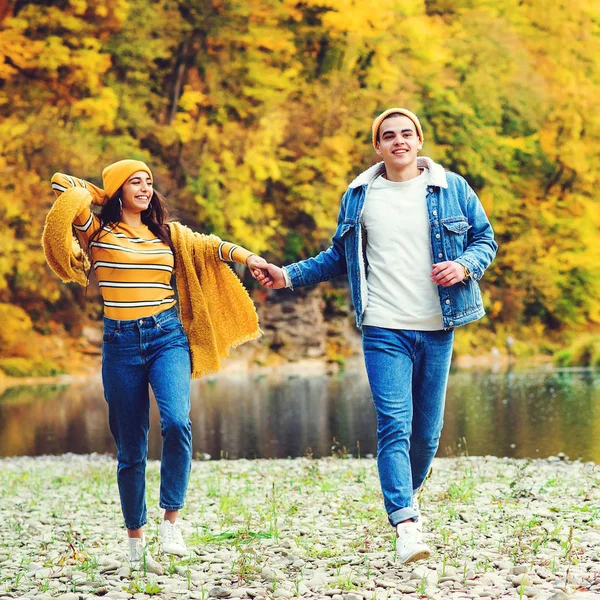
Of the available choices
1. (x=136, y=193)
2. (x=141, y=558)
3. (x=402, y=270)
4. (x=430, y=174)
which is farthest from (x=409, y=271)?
(x=141, y=558)

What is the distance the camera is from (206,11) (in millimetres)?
27547

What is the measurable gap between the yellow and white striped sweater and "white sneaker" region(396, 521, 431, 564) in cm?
155

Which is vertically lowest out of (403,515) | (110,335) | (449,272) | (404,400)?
(403,515)

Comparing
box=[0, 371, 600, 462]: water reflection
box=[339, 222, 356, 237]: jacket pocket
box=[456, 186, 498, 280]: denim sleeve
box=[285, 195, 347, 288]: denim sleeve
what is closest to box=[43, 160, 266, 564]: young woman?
box=[285, 195, 347, 288]: denim sleeve

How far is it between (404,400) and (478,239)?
0.88 m

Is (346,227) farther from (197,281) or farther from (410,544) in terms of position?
(410,544)

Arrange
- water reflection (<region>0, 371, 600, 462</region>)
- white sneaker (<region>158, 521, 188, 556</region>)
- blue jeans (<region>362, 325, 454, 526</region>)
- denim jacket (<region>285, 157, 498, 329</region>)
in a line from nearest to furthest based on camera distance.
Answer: blue jeans (<region>362, 325, 454, 526</region>) < denim jacket (<region>285, 157, 498, 329</region>) < white sneaker (<region>158, 521, 188, 556</region>) < water reflection (<region>0, 371, 600, 462</region>)

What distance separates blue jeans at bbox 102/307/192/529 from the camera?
4.57 m

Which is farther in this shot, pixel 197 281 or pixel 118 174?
pixel 197 281

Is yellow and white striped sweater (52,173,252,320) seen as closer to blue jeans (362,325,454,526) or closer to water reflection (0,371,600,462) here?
blue jeans (362,325,454,526)

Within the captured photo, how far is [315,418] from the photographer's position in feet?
47.6

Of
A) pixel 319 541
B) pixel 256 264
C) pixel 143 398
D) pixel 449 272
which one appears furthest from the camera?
pixel 256 264

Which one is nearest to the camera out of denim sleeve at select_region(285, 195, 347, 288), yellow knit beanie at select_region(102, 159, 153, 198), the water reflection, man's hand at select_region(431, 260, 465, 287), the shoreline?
the shoreline

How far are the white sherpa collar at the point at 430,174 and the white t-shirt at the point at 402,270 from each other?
0.26ft
